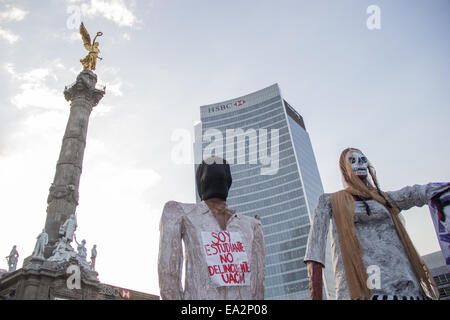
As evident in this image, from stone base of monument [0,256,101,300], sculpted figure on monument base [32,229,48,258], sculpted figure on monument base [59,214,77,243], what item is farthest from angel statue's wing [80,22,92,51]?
stone base of monument [0,256,101,300]

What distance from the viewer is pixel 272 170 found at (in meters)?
73.2

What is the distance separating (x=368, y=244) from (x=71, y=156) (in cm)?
1912

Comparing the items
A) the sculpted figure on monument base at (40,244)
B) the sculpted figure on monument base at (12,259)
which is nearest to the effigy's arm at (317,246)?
the sculpted figure on monument base at (40,244)

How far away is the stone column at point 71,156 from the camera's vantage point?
1714 cm

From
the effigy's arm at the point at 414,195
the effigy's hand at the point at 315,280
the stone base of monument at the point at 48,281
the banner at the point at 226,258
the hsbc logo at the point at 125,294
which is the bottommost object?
→ the effigy's hand at the point at 315,280

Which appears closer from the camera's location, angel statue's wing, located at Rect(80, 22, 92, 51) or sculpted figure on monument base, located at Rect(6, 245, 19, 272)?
sculpted figure on monument base, located at Rect(6, 245, 19, 272)

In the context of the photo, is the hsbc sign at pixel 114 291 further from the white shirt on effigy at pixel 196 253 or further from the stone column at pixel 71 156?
the white shirt on effigy at pixel 196 253

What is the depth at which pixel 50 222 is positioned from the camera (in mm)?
16891

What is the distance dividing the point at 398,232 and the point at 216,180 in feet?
6.28

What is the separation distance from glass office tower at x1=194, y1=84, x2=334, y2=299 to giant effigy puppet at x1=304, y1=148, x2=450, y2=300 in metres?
56.5

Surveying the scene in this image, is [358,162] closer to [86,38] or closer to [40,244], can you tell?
[40,244]

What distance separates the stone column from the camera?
17.1 m

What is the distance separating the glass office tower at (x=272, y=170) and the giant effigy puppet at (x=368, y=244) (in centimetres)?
5648

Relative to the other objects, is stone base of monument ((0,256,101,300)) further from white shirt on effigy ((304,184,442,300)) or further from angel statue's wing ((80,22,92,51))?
angel statue's wing ((80,22,92,51))
